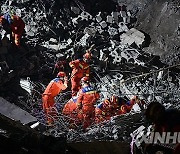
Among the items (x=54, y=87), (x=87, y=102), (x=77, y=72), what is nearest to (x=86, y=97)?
(x=87, y=102)

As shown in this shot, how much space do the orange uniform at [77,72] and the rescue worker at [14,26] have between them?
1860 mm

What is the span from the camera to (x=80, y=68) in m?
9.16

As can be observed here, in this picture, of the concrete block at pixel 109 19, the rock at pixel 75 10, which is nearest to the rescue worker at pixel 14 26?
the rock at pixel 75 10

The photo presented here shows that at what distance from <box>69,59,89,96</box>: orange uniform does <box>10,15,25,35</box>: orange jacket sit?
1890 millimetres

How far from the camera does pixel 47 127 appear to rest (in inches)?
325

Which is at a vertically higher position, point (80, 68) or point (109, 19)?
point (109, 19)

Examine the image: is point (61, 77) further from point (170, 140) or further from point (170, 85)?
point (170, 140)

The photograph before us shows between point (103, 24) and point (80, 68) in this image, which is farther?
point (103, 24)

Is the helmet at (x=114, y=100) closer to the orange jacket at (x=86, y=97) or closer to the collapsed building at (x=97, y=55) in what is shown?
the collapsed building at (x=97, y=55)

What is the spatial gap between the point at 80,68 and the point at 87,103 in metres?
1.50

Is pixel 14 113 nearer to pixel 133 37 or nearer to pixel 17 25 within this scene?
pixel 17 25

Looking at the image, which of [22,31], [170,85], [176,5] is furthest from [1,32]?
[176,5]

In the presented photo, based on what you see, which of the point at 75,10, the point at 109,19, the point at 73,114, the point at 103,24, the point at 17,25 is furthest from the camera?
the point at 75,10

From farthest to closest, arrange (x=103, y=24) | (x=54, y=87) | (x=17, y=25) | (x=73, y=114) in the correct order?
(x=103, y=24) → (x=17, y=25) → (x=54, y=87) → (x=73, y=114)
